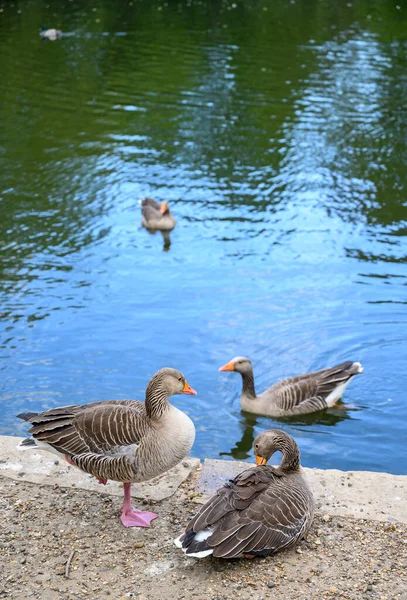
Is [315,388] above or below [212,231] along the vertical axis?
above

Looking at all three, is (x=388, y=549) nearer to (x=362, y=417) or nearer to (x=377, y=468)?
(x=377, y=468)

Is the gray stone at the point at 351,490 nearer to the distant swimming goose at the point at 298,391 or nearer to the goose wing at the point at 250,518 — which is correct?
the goose wing at the point at 250,518

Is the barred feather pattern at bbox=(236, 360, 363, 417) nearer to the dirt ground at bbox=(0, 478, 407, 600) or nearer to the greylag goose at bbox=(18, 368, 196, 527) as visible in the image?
the dirt ground at bbox=(0, 478, 407, 600)

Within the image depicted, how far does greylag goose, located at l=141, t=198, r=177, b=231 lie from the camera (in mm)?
15031

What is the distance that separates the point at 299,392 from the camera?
981 cm

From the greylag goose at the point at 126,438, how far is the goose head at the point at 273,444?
0.57 meters

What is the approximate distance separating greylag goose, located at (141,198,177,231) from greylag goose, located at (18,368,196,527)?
912cm

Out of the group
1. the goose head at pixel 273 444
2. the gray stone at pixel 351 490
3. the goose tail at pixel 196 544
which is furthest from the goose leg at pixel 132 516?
the goose head at pixel 273 444

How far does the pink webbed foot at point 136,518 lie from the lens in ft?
19.2

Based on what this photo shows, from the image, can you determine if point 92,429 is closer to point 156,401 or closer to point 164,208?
point 156,401

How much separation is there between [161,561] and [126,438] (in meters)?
0.93

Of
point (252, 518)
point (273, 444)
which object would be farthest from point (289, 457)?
point (252, 518)

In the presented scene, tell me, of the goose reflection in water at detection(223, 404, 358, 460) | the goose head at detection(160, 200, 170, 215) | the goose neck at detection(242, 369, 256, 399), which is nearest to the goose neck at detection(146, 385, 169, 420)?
the goose reflection in water at detection(223, 404, 358, 460)

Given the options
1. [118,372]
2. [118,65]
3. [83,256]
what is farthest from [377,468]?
[118,65]
